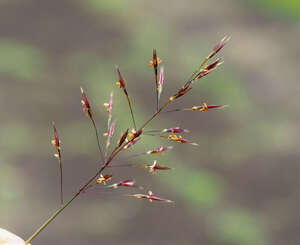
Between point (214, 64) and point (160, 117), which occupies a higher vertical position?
point (214, 64)

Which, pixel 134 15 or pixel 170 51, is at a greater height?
pixel 134 15

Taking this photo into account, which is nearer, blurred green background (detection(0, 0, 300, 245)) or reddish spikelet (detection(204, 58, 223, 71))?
reddish spikelet (detection(204, 58, 223, 71))

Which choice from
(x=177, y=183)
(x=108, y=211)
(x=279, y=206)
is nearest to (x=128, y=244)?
(x=108, y=211)

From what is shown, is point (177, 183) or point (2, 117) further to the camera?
point (2, 117)

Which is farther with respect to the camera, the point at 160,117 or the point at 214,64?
the point at 160,117

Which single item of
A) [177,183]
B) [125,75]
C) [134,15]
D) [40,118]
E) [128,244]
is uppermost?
[134,15]

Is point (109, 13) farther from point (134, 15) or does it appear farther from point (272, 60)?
point (272, 60)

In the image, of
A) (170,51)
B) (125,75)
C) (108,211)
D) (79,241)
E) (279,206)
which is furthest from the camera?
(170,51)

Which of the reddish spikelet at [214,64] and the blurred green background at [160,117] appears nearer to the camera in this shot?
the reddish spikelet at [214,64]
